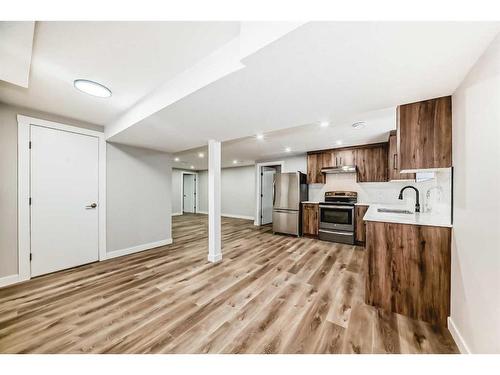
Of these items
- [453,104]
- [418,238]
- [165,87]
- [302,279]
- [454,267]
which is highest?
[165,87]

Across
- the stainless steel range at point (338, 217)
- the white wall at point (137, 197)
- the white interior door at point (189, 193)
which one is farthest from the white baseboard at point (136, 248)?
the white interior door at point (189, 193)

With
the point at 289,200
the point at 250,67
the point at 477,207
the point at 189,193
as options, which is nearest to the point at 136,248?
the point at 289,200

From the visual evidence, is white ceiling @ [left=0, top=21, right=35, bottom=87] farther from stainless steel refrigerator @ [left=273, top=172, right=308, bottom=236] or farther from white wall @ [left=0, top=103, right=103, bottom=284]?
stainless steel refrigerator @ [left=273, top=172, right=308, bottom=236]

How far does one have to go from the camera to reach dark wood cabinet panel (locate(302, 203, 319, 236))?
4516mm

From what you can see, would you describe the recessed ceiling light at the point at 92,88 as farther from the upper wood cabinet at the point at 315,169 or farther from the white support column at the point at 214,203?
the upper wood cabinet at the point at 315,169

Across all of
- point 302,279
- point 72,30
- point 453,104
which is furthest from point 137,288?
point 453,104

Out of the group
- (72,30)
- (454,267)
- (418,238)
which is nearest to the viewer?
(72,30)

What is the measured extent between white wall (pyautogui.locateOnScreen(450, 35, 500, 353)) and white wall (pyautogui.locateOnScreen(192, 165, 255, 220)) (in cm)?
612

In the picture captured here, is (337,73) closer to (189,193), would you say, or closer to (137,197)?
(137,197)

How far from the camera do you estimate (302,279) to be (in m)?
2.46

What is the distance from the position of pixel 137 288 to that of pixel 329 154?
459 cm

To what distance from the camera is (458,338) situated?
4.53 feet

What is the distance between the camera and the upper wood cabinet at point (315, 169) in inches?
183
